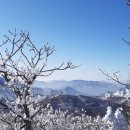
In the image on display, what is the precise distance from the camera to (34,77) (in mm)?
12523

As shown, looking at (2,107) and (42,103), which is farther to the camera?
(42,103)

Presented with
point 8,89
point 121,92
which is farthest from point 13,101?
point 121,92

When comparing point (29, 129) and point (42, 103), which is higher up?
point (42, 103)

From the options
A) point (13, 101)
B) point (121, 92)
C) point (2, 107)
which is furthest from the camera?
point (121, 92)

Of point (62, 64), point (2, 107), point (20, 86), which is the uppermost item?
point (62, 64)

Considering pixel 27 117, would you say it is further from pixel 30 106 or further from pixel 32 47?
pixel 32 47

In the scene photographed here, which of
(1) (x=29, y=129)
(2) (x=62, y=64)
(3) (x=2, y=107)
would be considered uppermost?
(2) (x=62, y=64)

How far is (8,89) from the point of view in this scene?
12680 mm

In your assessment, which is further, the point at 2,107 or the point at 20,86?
the point at 20,86

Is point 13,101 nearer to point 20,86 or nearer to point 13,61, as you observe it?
point 20,86

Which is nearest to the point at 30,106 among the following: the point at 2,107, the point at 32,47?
the point at 2,107

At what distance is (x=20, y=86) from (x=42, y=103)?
3.85ft

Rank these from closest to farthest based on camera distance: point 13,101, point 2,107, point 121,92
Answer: point 2,107, point 13,101, point 121,92

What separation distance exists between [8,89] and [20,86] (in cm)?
63
